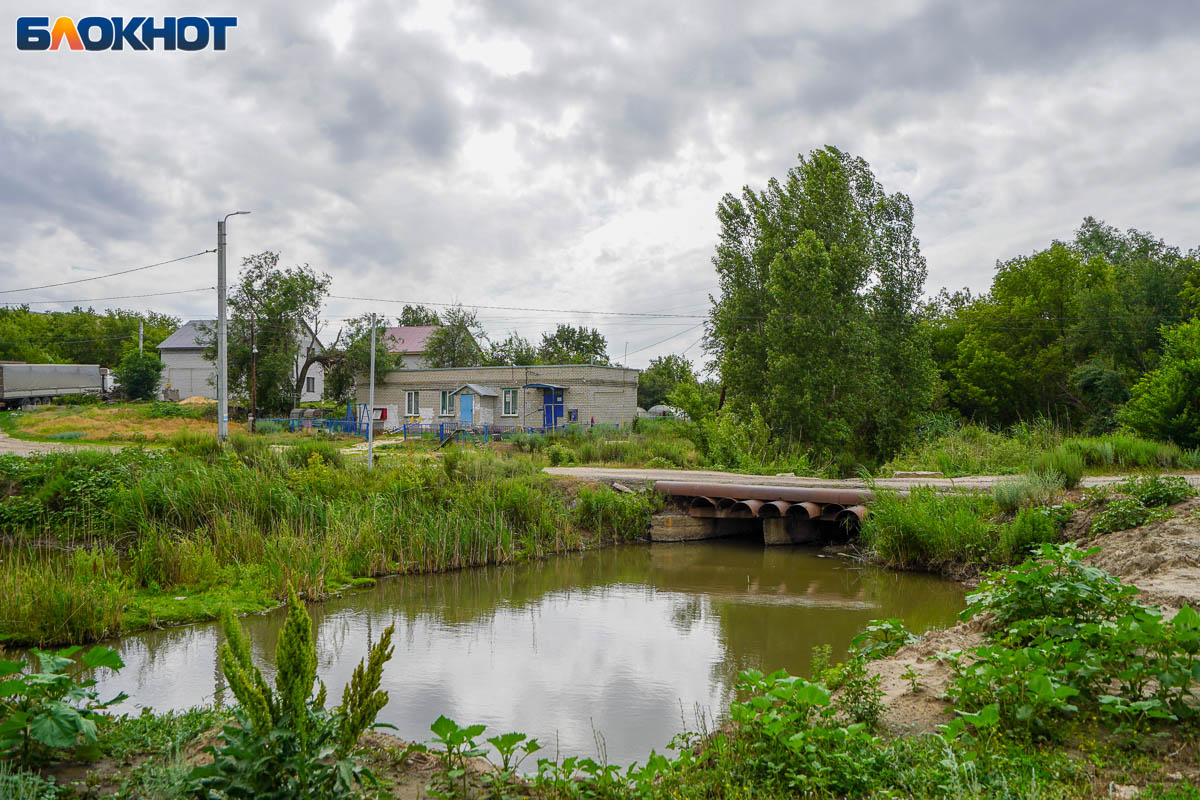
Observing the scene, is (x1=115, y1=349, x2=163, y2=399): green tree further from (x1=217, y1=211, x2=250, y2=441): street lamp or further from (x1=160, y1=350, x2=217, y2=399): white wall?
(x1=217, y1=211, x2=250, y2=441): street lamp

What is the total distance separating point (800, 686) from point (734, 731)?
668 mm

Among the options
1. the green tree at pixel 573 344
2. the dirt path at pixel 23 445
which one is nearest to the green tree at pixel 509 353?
the green tree at pixel 573 344

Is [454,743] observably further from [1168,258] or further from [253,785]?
[1168,258]

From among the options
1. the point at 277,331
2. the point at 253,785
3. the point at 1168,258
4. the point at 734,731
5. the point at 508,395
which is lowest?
the point at 734,731

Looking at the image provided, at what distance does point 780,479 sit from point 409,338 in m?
44.7

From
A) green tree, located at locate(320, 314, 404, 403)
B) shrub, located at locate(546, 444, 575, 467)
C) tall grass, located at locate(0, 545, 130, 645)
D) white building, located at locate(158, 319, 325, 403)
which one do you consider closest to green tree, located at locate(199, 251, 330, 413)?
green tree, located at locate(320, 314, 404, 403)

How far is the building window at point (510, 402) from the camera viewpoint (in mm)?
41281

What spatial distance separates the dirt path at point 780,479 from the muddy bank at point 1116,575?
11.0 feet

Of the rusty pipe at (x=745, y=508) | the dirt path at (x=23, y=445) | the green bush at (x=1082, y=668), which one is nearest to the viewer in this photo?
the green bush at (x=1082, y=668)

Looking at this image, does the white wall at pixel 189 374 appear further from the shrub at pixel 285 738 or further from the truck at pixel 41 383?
the shrub at pixel 285 738

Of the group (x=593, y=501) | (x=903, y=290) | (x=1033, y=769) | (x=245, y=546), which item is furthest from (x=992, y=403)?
(x=1033, y=769)

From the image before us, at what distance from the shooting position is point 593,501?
1611 cm

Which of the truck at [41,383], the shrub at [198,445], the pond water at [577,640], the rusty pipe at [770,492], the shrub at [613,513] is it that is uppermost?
the truck at [41,383]

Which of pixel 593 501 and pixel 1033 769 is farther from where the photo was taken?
pixel 593 501
